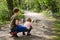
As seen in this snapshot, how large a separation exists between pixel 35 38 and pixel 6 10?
11.2 meters

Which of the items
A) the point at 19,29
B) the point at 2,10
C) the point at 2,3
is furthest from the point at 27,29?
the point at 2,3

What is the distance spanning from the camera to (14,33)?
10.1m

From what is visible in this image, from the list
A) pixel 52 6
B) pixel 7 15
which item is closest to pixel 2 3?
pixel 7 15

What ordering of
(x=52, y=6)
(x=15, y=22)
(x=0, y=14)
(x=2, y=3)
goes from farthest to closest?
(x=52, y=6) < (x=2, y=3) < (x=0, y=14) < (x=15, y=22)

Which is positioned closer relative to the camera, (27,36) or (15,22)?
(15,22)

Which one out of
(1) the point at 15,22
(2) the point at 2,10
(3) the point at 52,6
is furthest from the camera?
(3) the point at 52,6

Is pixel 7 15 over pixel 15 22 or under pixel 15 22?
under

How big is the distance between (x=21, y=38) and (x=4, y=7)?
11753mm

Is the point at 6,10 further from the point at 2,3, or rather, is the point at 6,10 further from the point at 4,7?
the point at 2,3

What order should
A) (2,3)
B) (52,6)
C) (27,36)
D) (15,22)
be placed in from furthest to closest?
(52,6), (2,3), (27,36), (15,22)

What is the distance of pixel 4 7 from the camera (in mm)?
21297

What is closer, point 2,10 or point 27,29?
point 27,29

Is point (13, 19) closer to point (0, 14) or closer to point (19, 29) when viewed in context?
point (19, 29)

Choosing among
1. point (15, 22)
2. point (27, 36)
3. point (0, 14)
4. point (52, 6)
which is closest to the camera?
point (15, 22)
